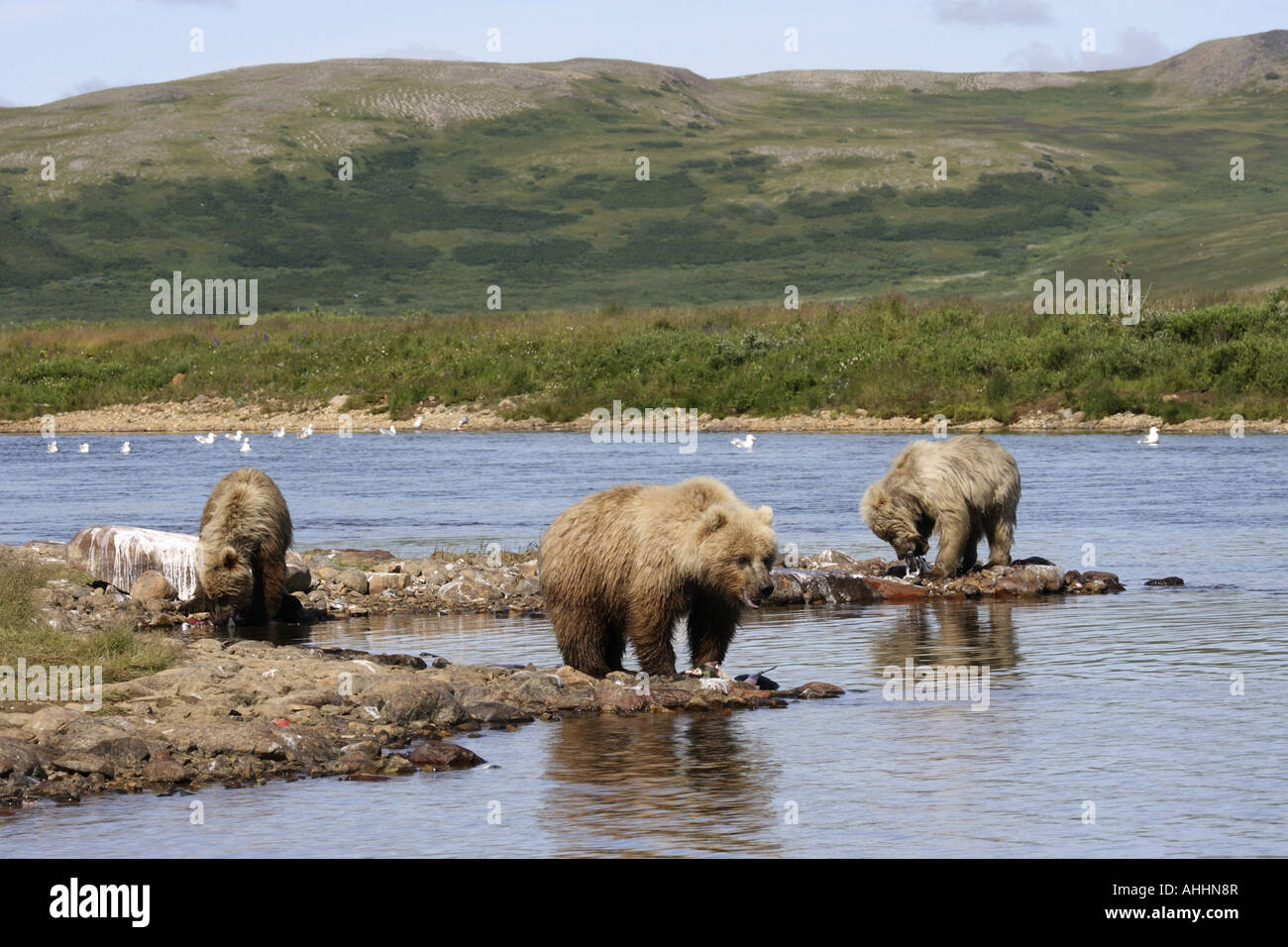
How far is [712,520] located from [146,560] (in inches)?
356

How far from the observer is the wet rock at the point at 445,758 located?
38.4 ft

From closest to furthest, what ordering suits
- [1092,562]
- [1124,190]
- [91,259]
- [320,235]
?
[1092,562], [91,259], [320,235], [1124,190]

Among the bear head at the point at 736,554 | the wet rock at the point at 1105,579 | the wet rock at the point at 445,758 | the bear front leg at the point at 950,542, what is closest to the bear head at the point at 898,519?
the bear front leg at the point at 950,542

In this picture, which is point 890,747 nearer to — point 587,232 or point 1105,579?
point 1105,579

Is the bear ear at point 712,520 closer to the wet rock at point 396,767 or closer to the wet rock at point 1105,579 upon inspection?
the wet rock at point 396,767

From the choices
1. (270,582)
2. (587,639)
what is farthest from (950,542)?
(270,582)

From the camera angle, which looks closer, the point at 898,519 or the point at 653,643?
the point at 653,643

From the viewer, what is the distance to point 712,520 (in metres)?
12.8

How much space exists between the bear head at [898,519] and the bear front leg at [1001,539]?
816 millimetres

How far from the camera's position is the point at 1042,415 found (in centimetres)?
4666

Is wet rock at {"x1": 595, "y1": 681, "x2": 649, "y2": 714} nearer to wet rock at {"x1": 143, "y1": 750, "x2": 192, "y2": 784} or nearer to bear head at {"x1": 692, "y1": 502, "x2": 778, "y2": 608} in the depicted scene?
bear head at {"x1": 692, "y1": 502, "x2": 778, "y2": 608}
